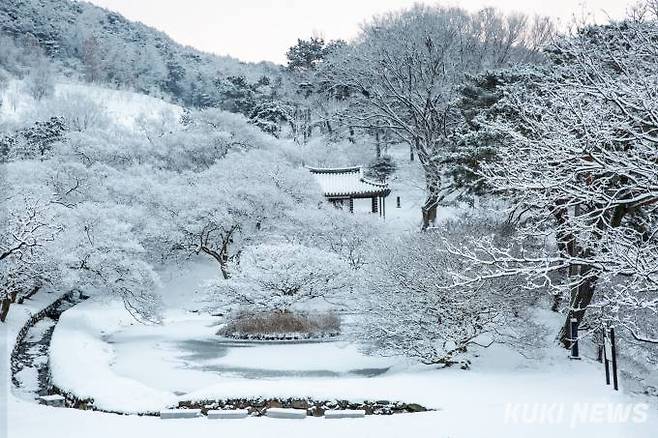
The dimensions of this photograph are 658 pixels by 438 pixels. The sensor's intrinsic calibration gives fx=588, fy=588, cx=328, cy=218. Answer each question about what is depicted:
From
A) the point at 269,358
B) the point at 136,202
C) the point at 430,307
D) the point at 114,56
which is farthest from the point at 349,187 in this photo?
the point at 114,56

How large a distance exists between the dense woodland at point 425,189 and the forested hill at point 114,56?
33632 millimetres

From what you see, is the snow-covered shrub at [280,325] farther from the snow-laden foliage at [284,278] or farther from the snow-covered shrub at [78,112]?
the snow-covered shrub at [78,112]

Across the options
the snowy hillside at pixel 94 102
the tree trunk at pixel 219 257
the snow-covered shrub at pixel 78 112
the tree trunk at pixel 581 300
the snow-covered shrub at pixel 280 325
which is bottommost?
the snow-covered shrub at pixel 280 325

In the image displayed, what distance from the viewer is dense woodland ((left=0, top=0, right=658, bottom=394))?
8.21 meters

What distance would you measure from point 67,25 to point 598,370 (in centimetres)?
10088

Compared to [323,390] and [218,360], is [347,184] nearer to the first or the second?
[218,360]

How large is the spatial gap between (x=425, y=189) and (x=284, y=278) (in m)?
14.4

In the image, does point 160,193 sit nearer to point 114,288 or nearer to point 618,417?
point 114,288

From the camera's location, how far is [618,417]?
29.9 feet

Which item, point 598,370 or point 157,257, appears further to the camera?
point 157,257

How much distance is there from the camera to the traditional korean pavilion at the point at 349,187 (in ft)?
118

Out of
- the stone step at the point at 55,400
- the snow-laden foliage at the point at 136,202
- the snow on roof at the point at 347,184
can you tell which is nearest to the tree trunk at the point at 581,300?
the stone step at the point at 55,400

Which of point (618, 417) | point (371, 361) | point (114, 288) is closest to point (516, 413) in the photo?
point (618, 417)

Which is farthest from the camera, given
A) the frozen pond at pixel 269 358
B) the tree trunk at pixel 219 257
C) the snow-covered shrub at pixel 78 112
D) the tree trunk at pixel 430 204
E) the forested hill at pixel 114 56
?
the forested hill at pixel 114 56
